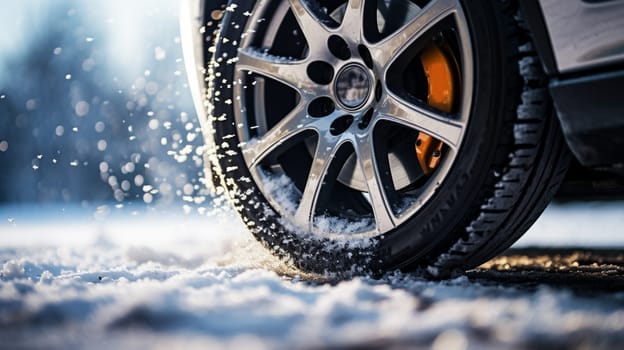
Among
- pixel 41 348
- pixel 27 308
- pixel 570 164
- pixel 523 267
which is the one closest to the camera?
pixel 41 348

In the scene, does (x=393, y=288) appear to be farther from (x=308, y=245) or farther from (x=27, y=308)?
(x=27, y=308)

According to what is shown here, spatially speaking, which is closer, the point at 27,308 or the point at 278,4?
the point at 27,308

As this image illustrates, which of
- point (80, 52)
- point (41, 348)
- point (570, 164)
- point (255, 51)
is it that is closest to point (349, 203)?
point (255, 51)

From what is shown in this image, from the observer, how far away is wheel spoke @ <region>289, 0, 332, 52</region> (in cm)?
257

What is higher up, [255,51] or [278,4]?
[278,4]

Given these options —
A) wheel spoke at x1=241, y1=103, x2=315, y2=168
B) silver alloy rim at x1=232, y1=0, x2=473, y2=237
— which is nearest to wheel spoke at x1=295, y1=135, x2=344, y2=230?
silver alloy rim at x1=232, y1=0, x2=473, y2=237

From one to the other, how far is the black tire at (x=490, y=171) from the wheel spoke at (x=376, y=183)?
0.17 feet

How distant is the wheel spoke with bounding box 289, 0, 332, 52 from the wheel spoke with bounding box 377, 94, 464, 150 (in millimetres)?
383

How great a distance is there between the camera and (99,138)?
11.7m

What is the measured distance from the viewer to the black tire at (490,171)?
203 centimetres

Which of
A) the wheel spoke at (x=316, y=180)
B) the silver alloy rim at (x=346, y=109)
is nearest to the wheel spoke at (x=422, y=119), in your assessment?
the silver alloy rim at (x=346, y=109)

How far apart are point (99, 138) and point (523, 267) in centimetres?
971

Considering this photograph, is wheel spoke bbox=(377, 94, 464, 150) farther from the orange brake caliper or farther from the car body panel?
the car body panel

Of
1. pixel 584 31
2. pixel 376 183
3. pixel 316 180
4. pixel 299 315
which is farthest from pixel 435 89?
pixel 299 315
